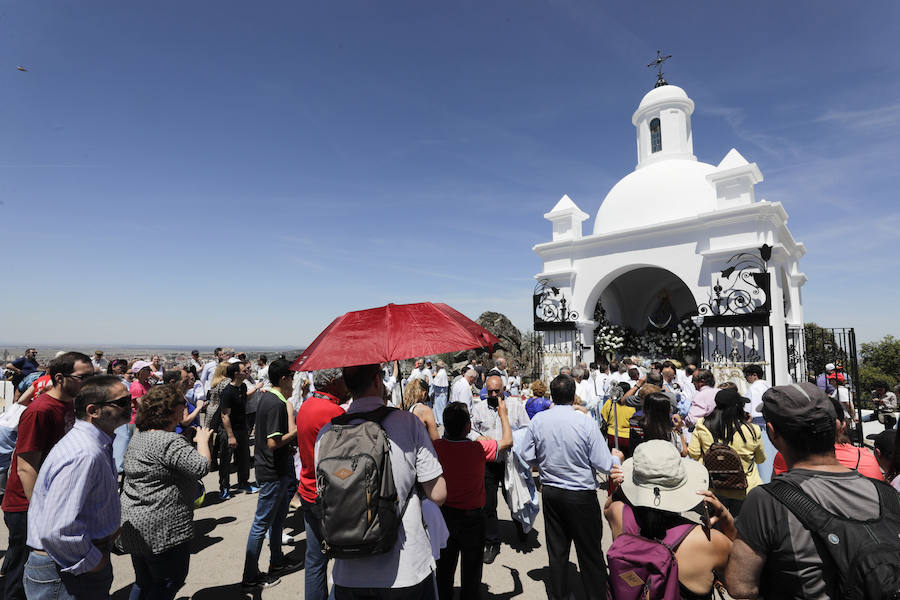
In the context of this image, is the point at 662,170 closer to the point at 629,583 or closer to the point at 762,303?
the point at 762,303

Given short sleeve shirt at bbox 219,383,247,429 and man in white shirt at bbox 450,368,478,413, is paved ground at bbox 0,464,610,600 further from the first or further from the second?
man in white shirt at bbox 450,368,478,413

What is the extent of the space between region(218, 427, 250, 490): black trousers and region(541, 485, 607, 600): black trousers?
4877mm

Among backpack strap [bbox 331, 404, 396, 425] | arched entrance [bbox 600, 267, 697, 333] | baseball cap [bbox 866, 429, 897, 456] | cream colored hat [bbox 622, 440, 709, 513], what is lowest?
baseball cap [bbox 866, 429, 897, 456]

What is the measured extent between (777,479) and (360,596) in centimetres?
186

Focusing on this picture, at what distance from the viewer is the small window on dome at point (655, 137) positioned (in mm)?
16406

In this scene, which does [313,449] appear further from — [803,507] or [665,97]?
[665,97]

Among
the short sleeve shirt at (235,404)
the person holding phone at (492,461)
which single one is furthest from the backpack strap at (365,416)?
the short sleeve shirt at (235,404)

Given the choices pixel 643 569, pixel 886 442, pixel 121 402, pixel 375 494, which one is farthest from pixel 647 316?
pixel 121 402

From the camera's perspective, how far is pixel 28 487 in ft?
9.72

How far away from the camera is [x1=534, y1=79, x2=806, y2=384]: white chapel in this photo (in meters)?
10.9

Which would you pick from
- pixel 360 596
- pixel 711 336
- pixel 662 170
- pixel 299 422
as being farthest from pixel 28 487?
pixel 662 170

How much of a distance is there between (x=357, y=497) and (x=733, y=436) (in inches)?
134

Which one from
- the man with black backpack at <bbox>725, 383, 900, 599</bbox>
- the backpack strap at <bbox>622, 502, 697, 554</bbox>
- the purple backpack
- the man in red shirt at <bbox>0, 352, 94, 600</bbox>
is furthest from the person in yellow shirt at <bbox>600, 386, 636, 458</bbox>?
the man in red shirt at <bbox>0, 352, 94, 600</bbox>

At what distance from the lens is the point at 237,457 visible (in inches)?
268
